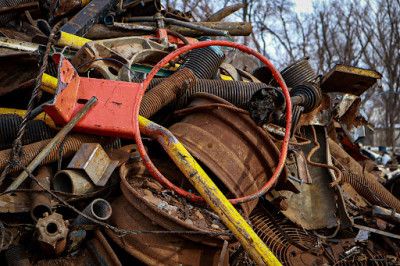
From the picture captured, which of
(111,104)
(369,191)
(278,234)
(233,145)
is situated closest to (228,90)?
(233,145)

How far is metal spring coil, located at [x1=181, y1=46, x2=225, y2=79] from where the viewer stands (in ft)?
12.1

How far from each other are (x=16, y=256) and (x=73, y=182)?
1.94 ft

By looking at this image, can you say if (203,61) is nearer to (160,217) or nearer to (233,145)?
(233,145)

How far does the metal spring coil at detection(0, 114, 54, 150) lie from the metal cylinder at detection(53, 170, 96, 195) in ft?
1.61

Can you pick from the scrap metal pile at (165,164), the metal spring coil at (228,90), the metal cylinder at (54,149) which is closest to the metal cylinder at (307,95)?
the scrap metal pile at (165,164)

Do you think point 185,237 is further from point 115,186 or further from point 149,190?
point 115,186

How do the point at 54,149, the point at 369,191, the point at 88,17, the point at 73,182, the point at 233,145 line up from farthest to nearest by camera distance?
1. the point at 88,17
2. the point at 369,191
3. the point at 233,145
4. the point at 54,149
5. the point at 73,182

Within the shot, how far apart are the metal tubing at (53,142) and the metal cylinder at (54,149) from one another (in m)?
0.10

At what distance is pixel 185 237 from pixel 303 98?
1.90 meters

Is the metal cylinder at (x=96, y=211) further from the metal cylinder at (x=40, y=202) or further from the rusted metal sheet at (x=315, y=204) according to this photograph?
the rusted metal sheet at (x=315, y=204)

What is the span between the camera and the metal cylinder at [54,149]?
2.55 metres

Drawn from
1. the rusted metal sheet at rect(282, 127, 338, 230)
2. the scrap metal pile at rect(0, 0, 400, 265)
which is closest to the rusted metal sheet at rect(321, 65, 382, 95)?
the scrap metal pile at rect(0, 0, 400, 265)

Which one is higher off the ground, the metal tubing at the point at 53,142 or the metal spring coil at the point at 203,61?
→ the metal spring coil at the point at 203,61

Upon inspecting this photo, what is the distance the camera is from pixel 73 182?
8.27 ft
